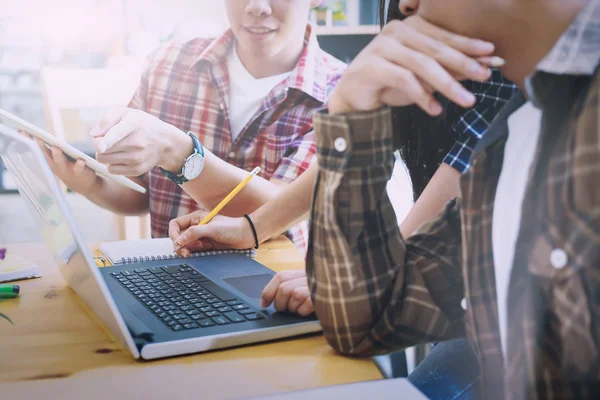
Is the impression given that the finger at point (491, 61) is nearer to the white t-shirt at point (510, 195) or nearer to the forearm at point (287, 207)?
the white t-shirt at point (510, 195)

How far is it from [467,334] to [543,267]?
17 cm

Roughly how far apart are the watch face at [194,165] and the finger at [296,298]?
50 cm

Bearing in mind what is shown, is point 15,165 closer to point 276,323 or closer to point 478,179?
point 276,323

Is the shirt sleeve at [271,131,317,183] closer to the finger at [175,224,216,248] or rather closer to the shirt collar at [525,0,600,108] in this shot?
the finger at [175,224,216,248]

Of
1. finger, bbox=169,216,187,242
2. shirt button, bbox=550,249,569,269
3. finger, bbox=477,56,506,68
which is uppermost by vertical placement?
finger, bbox=477,56,506,68

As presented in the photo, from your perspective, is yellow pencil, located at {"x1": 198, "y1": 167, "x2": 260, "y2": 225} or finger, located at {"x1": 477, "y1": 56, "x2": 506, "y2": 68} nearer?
finger, located at {"x1": 477, "y1": 56, "x2": 506, "y2": 68}

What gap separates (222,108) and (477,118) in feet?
1.99

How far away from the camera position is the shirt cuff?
1.86ft

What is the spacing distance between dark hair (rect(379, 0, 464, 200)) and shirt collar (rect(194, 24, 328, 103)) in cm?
36

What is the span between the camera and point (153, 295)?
2.15ft

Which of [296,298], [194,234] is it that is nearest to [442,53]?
[296,298]

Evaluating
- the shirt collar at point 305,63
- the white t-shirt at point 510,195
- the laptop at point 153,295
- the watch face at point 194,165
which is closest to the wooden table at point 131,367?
the laptop at point 153,295

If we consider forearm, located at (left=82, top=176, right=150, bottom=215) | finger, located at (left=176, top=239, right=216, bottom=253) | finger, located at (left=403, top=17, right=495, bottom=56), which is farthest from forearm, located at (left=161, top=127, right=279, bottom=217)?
finger, located at (left=403, top=17, right=495, bottom=56)

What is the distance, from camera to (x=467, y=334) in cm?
60
